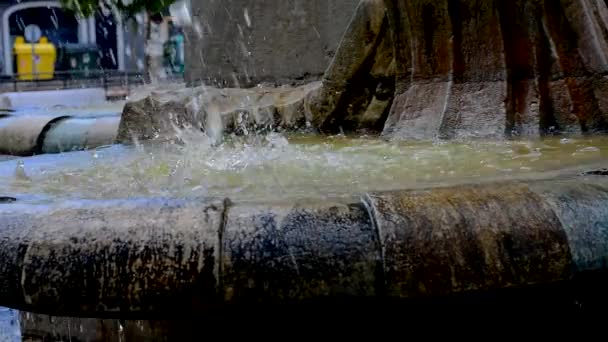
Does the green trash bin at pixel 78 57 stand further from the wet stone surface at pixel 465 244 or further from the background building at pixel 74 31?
the wet stone surface at pixel 465 244

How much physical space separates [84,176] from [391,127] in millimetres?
1624

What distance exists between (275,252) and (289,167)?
3.97 feet

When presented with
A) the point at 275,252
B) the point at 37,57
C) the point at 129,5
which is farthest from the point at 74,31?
the point at 275,252

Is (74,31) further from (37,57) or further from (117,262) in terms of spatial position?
(117,262)

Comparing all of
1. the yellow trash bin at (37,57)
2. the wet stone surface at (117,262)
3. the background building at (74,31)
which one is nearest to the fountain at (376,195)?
the wet stone surface at (117,262)

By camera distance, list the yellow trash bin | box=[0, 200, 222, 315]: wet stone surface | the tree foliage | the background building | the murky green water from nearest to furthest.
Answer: box=[0, 200, 222, 315]: wet stone surface, the murky green water, the tree foliage, the yellow trash bin, the background building

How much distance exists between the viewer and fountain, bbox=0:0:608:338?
5.51ft

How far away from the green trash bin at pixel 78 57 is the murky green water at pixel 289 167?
70.3ft

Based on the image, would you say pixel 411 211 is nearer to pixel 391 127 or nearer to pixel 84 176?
pixel 84 176

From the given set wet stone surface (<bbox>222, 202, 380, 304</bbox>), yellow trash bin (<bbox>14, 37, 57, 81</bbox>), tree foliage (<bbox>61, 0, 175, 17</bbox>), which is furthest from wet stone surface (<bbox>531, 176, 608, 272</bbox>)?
yellow trash bin (<bbox>14, 37, 57, 81</bbox>)

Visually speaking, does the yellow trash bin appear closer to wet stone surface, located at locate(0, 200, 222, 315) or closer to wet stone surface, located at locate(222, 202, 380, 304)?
wet stone surface, located at locate(0, 200, 222, 315)

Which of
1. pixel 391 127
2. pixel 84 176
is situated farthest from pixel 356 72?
pixel 84 176

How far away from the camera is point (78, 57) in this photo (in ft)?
80.7

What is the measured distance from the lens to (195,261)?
1.66 metres
